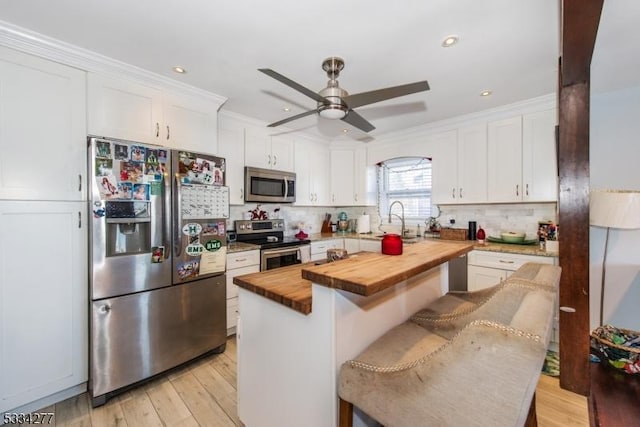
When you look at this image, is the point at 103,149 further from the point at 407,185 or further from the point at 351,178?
the point at 407,185

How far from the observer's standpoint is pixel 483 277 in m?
2.86

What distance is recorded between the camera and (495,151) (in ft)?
10.2

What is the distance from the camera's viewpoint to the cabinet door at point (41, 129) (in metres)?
1.72

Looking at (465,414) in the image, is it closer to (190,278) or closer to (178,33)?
Answer: (190,278)

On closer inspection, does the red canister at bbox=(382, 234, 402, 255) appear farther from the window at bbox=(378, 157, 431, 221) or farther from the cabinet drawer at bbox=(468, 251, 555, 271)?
the window at bbox=(378, 157, 431, 221)

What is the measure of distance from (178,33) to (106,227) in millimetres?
1430

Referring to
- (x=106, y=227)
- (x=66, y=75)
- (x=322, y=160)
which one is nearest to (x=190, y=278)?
(x=106, y=227)

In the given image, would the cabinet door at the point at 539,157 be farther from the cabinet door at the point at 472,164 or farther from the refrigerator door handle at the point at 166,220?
the refrigerator door handle at the point at 166,220

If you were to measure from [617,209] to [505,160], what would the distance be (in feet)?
3.68

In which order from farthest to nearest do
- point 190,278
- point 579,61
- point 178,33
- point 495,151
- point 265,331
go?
point 495,151
point 190,278
point 178,33
point 579,61
point 265,331

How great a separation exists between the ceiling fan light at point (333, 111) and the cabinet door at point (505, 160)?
2.21 metres

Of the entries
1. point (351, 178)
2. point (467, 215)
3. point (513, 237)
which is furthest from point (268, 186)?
point (513, 237)

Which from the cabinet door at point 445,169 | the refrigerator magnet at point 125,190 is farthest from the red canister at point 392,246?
the cabinet door at point 445,169

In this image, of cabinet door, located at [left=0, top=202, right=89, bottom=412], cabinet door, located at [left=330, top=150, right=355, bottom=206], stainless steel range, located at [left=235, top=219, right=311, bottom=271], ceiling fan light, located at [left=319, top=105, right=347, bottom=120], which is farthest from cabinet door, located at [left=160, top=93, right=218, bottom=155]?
cabinet door, located at [left=330, top=150, right=355, bottom=206]
